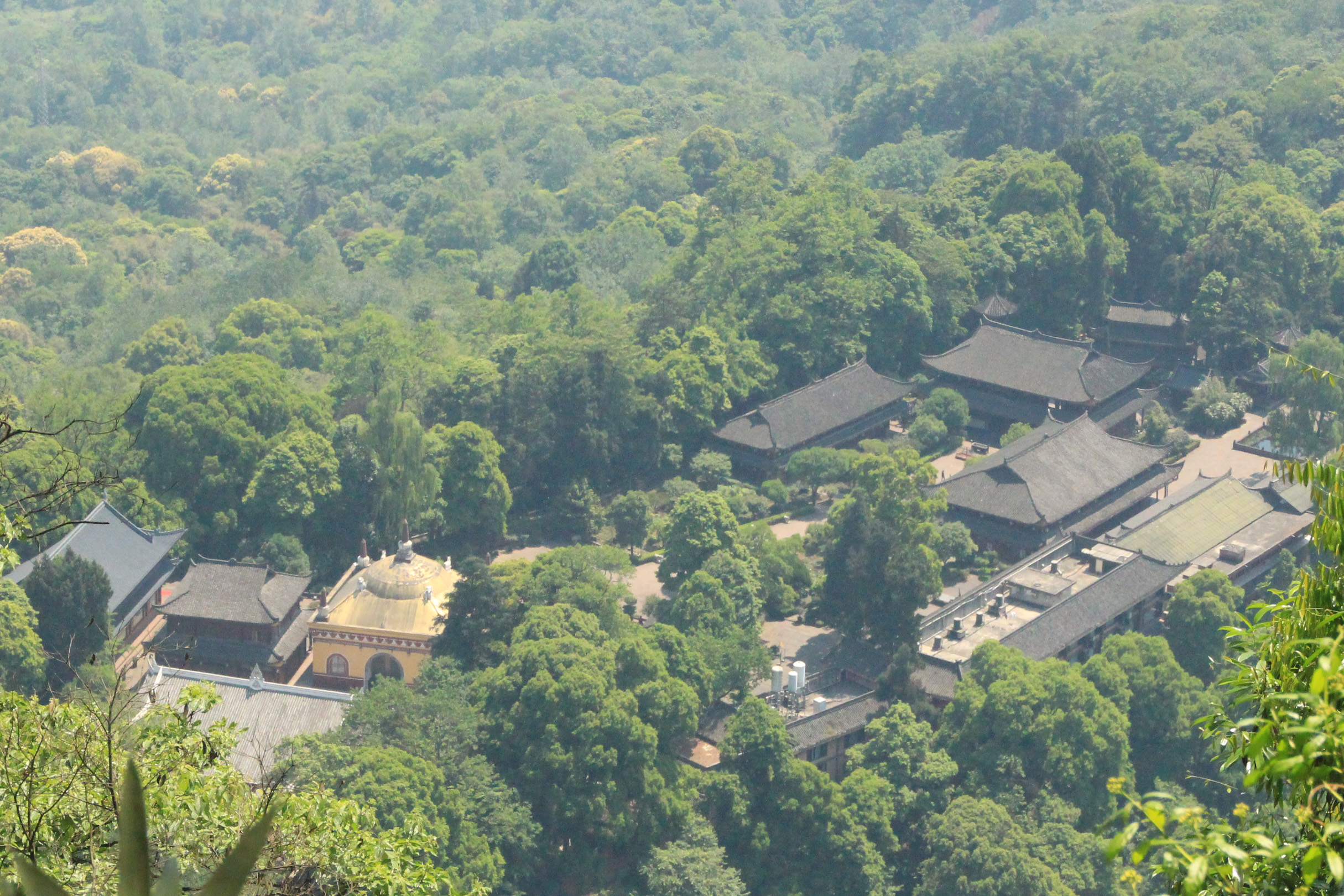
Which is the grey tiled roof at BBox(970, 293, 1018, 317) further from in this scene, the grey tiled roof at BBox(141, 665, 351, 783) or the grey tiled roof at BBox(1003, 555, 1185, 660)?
the grey tiled roof at BBox(141, 665, 351, 783)

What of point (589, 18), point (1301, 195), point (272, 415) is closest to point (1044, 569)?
point (272, 415)

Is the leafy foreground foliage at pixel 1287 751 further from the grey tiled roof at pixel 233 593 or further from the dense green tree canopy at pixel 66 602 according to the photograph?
the grey tiled roof at pixel 233 593

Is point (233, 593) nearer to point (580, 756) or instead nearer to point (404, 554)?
point (404, 554)

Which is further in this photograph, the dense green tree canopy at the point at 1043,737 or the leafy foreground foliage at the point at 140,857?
the dense green tree canopy at the point at 1043,737

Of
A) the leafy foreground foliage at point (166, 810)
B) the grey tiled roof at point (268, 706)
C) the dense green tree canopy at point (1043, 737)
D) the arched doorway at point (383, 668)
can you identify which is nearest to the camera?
the leafy foreground foliage at point (166, 810)

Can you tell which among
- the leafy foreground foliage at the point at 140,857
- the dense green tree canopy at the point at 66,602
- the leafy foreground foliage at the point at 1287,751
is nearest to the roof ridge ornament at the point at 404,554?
the dense green tree canopy at the point at 66,602

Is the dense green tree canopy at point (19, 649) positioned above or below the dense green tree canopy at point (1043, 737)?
above
